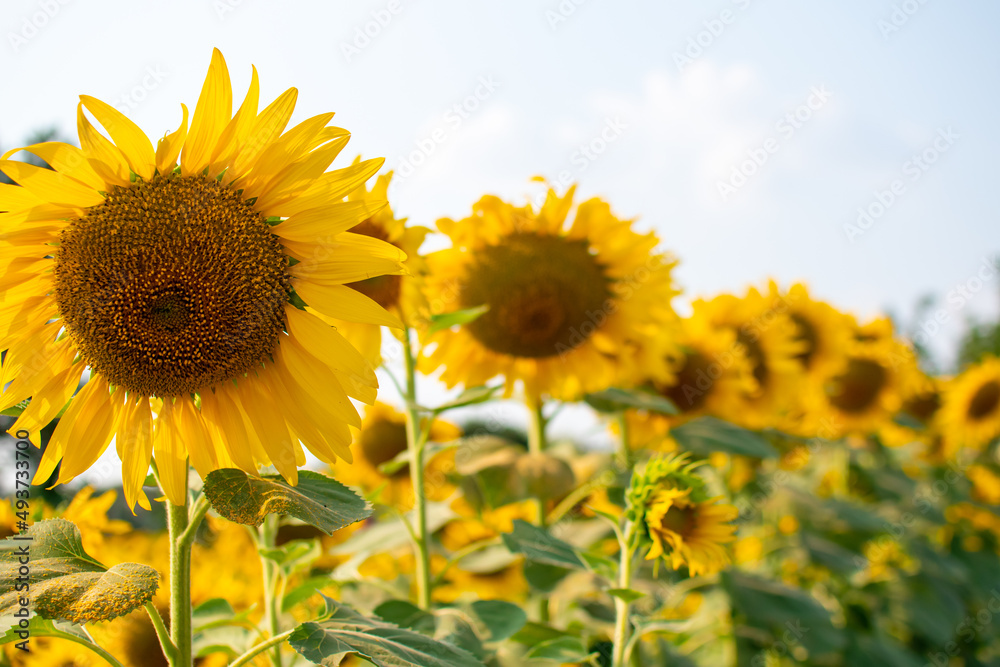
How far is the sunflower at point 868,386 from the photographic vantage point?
16.1ft

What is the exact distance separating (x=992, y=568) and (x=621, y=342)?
162 inches

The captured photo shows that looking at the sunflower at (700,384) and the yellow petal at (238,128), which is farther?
the sunflower at (700,384)

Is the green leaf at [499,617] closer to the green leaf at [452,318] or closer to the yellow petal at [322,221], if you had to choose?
the green leaf at [452,318]

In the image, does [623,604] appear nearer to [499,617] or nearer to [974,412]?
[499,617]

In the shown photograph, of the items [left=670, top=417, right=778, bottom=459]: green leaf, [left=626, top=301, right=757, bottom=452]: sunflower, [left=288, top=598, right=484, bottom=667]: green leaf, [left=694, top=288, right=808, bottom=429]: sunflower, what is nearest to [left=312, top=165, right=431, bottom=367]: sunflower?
[left=288, top=598, right=484, bottom=667]: green leaf

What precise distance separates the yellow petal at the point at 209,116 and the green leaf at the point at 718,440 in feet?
6.00

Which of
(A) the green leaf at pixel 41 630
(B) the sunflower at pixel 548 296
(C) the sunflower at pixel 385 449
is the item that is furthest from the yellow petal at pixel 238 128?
(C) the sunflower at pixel 385 449

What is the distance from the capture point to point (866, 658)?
12.2 feet

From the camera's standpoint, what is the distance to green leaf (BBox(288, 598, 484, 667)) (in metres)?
1.08

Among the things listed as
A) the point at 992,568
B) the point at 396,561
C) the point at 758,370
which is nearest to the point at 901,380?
the point at 992,568

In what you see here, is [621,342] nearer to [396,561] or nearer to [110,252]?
[396,561]

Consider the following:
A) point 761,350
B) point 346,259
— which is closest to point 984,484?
point 761,350

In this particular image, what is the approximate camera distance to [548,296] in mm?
2520

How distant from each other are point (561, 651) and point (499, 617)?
0.57ft
